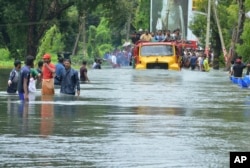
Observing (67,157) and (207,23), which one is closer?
(67,157)

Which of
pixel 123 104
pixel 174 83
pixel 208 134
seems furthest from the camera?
pixel 174 83

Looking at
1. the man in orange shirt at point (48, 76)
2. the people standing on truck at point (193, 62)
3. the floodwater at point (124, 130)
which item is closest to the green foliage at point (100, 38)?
the people standing on truck at point (193, 62)

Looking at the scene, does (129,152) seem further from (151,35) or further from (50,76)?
(151,35)

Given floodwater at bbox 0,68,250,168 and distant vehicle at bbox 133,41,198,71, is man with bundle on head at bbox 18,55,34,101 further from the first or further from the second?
distant vehicle at bbox 133,41,198,71

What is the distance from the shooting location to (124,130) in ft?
57.4

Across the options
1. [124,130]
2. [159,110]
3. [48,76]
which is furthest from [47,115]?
[48,76]

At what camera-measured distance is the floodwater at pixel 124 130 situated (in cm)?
1365

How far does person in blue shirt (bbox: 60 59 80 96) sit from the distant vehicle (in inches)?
993

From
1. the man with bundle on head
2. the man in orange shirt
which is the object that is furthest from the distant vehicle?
the man with bundle on head

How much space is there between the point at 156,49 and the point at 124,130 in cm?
3595

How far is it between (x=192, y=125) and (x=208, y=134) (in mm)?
1713

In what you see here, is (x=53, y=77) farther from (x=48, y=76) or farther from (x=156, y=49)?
(x=156, y=49)

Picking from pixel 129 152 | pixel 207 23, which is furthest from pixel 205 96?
pixel 207 23

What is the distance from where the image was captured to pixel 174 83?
36.9m
